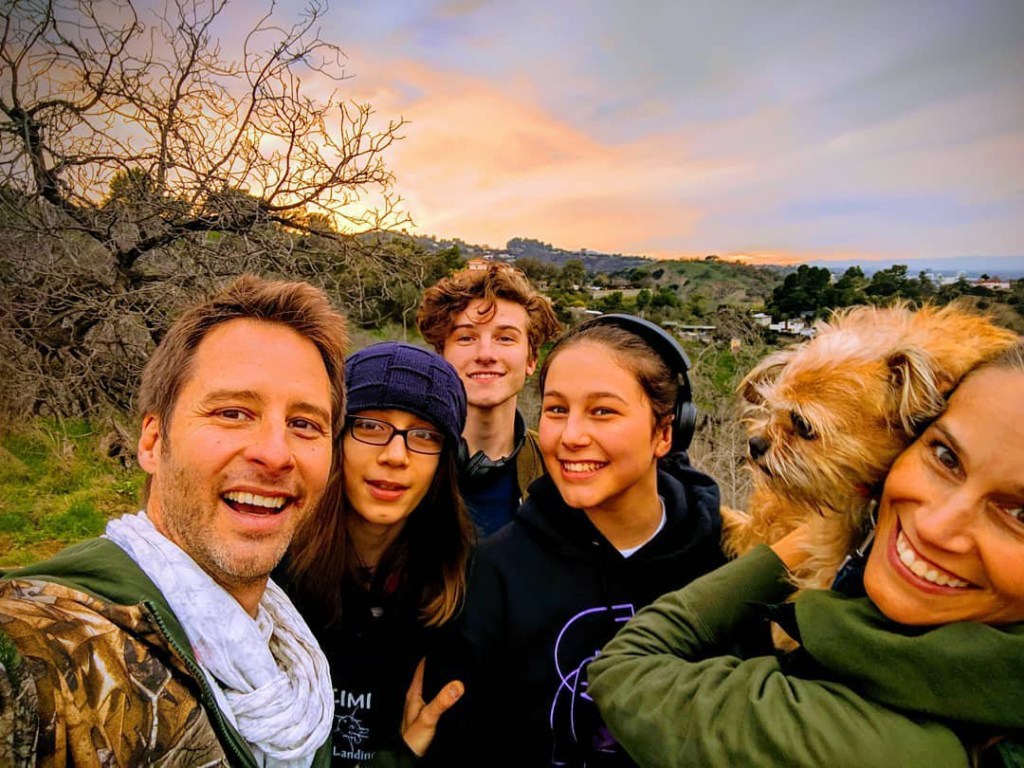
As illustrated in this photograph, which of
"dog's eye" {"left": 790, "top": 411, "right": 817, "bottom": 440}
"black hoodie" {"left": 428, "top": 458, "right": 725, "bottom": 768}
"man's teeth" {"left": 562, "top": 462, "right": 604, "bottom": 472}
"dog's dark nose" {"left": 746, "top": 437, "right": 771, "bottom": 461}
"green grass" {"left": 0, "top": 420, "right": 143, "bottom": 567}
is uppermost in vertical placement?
"dog's eye" {"left": 790, "top": 411, "right": 817, "bottom": 440}

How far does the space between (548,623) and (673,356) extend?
1.26m

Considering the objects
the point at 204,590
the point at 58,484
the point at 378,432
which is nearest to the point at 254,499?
the point at 204,590

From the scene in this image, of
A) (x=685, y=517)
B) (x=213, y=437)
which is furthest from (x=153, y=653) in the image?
(x=685, y=517)

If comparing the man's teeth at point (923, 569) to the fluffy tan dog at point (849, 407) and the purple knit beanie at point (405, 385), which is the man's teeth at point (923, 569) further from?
the purple knit beanie at point (405, 385)

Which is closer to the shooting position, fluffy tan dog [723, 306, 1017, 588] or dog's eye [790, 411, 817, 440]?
fluffy tan dog [723, 306, 1017, 588]

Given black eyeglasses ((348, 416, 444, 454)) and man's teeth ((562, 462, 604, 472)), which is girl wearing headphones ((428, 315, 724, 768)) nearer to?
man's teeth ((562, 462, 604, 472))

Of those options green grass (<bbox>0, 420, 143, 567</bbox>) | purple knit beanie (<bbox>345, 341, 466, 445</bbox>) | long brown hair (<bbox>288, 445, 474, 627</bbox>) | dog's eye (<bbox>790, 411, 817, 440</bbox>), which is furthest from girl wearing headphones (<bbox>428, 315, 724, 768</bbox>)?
green grass (<bbox>0, 420, 143, 567</bbox>)

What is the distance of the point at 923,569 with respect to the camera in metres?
1.31

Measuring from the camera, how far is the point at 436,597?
265 cm

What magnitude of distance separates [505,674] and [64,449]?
8663 mm

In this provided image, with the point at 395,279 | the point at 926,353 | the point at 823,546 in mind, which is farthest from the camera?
the point at 395,279

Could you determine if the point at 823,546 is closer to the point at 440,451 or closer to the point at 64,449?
the point at 440,451

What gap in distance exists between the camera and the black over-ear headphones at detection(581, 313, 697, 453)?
8.26ft

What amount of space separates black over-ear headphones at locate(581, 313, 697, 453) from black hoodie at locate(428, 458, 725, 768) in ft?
1.03
